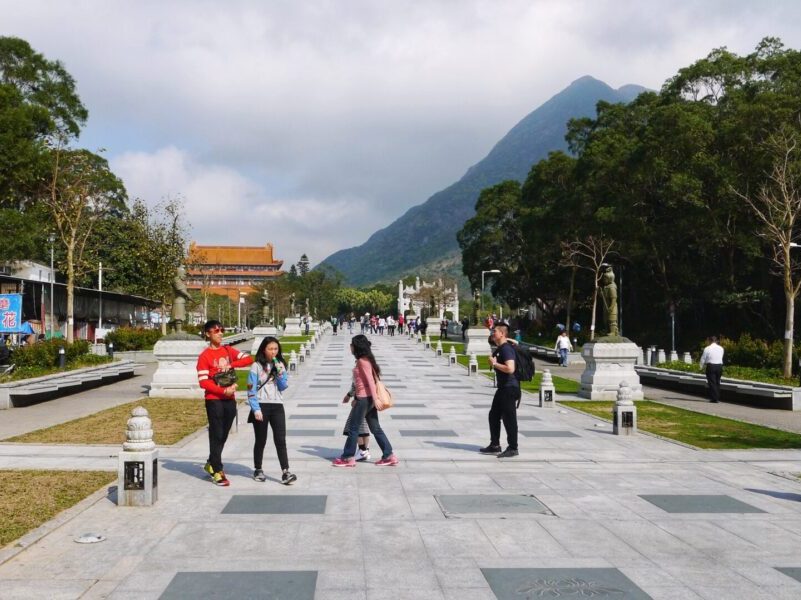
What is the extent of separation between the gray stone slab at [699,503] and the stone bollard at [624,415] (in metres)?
4.66

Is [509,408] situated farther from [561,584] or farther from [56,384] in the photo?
[56,384]

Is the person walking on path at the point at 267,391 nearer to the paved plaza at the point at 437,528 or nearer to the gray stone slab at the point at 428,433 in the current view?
the paved plaza at the point at 437,528

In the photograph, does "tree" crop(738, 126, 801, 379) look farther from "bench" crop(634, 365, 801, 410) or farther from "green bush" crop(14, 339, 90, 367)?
"green bush" crop(14, 339, 90, 367)

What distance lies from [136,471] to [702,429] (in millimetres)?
10444

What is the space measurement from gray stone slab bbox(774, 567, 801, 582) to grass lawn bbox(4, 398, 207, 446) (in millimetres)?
8620

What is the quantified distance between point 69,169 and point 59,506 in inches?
1321

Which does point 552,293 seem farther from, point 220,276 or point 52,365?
point 220,276

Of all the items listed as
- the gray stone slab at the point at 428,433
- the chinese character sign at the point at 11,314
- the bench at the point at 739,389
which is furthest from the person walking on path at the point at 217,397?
the chinese character sign at the point at 11,314

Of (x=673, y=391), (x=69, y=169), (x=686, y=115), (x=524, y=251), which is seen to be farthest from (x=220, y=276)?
(x=673, y=391)

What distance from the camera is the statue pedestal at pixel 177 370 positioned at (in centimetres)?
1908

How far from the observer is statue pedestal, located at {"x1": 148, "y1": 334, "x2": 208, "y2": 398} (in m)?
19.1

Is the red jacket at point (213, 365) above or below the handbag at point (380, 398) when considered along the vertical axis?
above

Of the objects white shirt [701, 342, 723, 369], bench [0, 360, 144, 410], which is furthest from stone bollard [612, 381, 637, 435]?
bench [0, 360, 144, 410]

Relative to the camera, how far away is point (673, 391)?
75.5 ft
